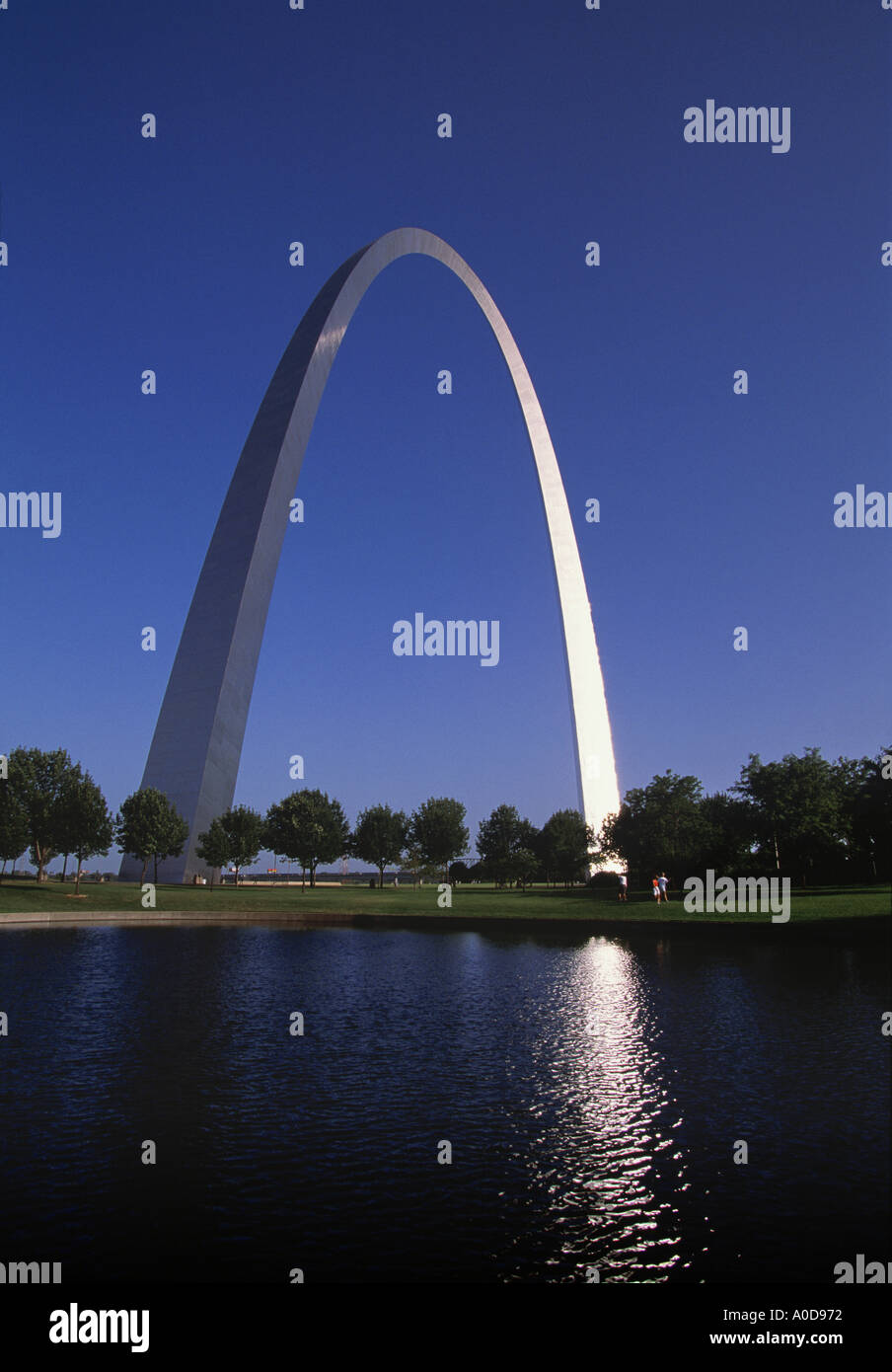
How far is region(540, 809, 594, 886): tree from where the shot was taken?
6145 cm

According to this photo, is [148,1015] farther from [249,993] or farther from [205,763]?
[205,763]

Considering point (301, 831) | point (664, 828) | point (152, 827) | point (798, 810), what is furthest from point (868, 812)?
point (301, 831)

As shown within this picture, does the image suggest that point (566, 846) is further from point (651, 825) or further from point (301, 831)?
point (651, 825)

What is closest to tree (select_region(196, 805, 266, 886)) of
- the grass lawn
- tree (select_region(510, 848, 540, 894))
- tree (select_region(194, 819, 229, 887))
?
tree (select_region(194, 819, 229, 887))

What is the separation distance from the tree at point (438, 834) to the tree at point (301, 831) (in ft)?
35.4

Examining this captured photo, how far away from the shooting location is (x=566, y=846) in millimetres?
75312

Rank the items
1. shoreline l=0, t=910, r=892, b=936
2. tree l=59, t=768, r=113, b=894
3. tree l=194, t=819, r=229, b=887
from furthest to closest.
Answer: tree l=59, t=768, r=113, b=894
tree l=194, t=819, r=229, b=887
shoreline l=0, t=910, r=892, b=936

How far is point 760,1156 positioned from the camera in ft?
26.9

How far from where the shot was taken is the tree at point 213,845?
44875 mm

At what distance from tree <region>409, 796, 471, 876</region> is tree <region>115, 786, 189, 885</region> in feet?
102

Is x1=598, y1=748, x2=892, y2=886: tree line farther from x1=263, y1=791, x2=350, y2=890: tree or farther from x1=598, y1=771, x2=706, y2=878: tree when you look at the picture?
x1=263, y1=791, x2=350, y2=890: tree
